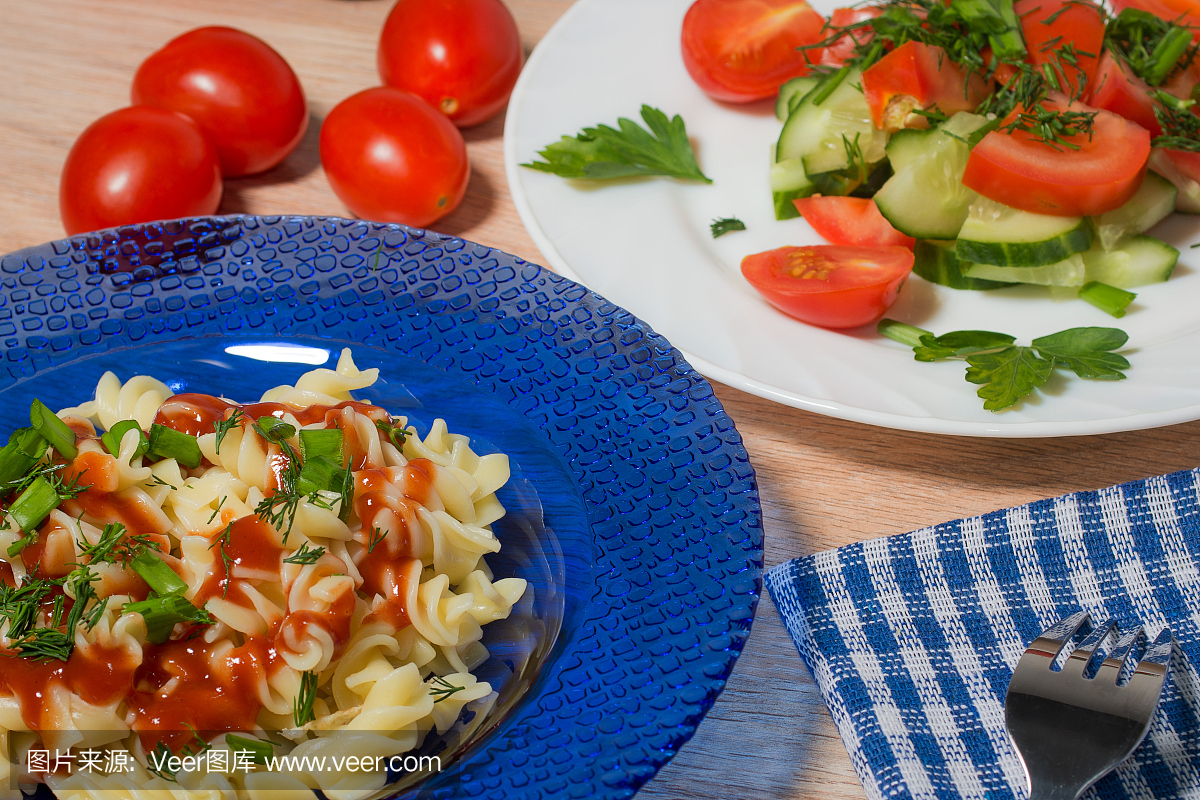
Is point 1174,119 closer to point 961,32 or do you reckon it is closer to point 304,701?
point 961,32

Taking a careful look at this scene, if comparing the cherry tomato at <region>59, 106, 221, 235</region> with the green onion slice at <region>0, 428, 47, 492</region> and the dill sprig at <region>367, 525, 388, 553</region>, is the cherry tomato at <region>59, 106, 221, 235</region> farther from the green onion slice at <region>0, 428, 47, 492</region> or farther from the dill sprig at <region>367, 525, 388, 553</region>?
the dill sprig at <region>367, 525, 388, 553</region>

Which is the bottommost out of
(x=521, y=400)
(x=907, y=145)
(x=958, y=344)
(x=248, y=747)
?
(x=248, y=747)

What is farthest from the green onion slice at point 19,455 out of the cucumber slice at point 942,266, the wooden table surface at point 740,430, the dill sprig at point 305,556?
the cucumber slice at point 942,266

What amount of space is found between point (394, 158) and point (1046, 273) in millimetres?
1871

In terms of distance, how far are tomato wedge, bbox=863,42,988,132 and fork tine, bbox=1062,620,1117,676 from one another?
1594 millimetres

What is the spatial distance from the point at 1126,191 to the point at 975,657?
1.45 meters

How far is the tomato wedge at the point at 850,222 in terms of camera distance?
263 cm

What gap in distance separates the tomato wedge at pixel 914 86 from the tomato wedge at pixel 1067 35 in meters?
0.18

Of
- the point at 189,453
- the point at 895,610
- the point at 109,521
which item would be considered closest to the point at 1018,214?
the point at 895,610

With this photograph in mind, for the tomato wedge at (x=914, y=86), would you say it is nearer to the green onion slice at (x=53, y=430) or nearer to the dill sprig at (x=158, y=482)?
the dill sprig at (x=158, y=482)

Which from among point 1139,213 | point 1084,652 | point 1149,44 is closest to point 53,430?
point 1084,652

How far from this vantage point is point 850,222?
2.68 metres

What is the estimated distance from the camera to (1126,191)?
251 cm

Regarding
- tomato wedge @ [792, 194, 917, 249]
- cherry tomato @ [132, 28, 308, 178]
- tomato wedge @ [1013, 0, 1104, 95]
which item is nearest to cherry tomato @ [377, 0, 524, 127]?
cherry tomato @ [132, 28, 308, 178]
